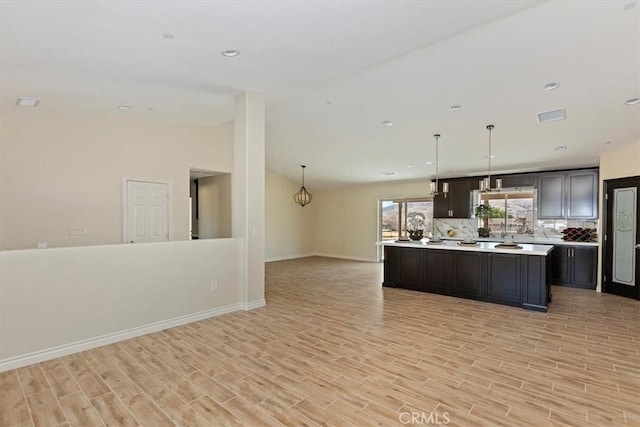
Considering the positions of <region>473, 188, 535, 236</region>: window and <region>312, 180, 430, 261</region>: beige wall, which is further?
<region>312, 180, 430, 261</region>: beige wall

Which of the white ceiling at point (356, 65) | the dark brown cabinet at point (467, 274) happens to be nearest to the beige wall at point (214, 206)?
the white ceiling at point (356, 65)

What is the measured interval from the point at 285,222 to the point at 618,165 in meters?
8.44

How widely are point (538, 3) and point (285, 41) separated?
2.18 m

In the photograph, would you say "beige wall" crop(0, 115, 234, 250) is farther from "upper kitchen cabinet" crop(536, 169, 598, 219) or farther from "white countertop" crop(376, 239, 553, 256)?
"upper kitchen cabinet" crop(536, 169, 598, 219)

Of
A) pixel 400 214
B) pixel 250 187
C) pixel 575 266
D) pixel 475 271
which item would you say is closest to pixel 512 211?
pixel 575 266

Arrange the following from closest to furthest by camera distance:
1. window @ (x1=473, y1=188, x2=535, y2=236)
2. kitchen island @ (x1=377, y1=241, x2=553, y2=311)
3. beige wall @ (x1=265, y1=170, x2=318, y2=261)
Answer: kitchen island @ (x1=377, y1=241, x2=553, y2=311) → window @ (x1=473, y1=188, x2=535, y2=236) → beige wall @ (x1=265, y1=170, x2=318, y2=261)

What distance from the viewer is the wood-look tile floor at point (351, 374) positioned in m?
2.27

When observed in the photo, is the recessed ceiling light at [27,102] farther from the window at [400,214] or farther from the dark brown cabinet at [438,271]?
the window at [400,214]

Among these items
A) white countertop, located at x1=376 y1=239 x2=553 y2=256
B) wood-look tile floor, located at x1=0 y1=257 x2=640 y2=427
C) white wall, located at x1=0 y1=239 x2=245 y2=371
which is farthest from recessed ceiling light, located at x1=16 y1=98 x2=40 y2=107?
white countertop, located at x1=376 y1=239 x2=553 y2=256

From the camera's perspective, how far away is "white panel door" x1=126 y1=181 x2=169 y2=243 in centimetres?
568

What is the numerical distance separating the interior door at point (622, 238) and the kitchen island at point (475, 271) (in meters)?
1.60

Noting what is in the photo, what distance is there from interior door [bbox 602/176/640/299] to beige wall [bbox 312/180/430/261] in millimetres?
4227

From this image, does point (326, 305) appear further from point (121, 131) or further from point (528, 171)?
point (528, 171)

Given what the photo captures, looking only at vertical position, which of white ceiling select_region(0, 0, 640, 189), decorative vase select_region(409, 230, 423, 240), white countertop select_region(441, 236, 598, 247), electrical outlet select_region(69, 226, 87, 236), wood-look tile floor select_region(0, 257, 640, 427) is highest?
white ceiling select_region(0, 0, 640, 189)
